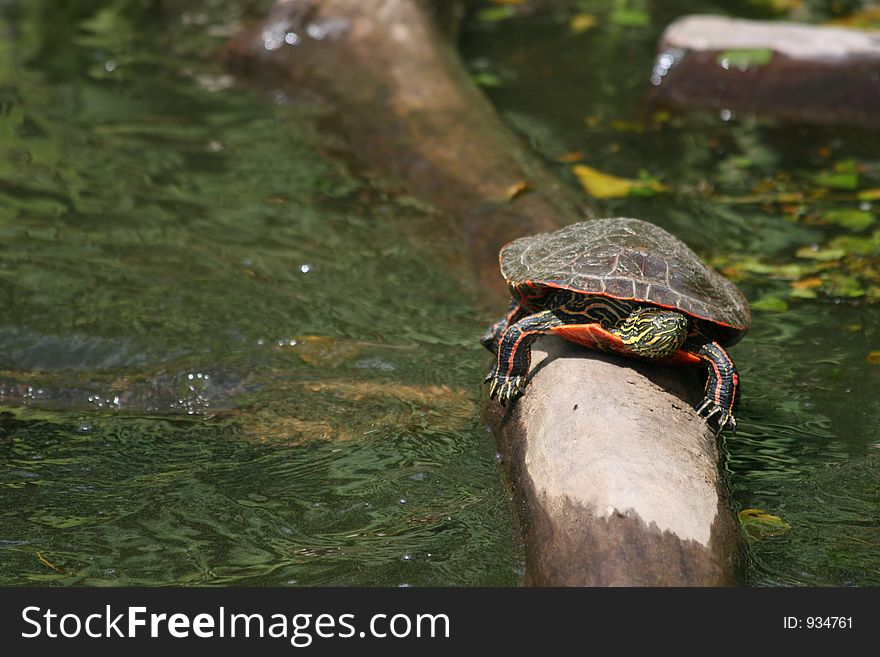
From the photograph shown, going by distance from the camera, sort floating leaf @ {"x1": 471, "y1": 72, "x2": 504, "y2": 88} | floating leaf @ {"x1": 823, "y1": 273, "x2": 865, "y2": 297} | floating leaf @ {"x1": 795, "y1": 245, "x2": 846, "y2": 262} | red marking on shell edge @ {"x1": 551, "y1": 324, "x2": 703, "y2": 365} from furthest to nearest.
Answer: floating leaf @ {"x1": 471, "y1": 72, "x2": 504, "y2": 88}
floating leaf @ {"x1": 795, "y1": 245, "x2": 846, "y2": 262}
floating leaf @ {"x1": 823, "y1": 273, "x2": 865, "y2": 297}
red marking on shell edge @ {"x1": 551, "y1": 324, "x2": 703, "y2": 365}

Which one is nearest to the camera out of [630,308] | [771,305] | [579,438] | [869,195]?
[579,438]

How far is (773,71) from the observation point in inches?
314

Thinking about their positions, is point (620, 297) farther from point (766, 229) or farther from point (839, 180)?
point (839, 180)

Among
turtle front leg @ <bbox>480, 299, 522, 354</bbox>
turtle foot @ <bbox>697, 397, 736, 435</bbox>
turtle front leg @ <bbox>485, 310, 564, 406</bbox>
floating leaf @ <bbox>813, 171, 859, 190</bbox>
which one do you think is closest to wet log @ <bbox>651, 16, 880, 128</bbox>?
floating leaf @ <bbox>813, 171, 859, 190</bbox>

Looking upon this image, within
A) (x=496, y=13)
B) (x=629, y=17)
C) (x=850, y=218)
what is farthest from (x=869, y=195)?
(x=496, y=13)

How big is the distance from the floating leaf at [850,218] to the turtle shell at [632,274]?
2.37 metres

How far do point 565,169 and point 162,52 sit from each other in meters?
3.63

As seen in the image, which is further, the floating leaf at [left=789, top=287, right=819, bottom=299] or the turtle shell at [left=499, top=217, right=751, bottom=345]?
the floating leaf at [left=789, top=287, right=819, bottom=299]

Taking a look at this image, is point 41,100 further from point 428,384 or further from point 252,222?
point 428,384

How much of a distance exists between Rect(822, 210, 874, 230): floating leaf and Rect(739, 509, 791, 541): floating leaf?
2939mm

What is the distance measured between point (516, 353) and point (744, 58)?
4793 millimetres

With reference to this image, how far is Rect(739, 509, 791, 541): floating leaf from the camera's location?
3.90 metres

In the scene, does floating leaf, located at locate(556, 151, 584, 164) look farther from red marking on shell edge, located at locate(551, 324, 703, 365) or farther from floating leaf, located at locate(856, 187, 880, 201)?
red marking on shell edge, located at locate(551, 324, 703, 365)

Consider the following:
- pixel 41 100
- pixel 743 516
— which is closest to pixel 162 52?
pixel 41 100
